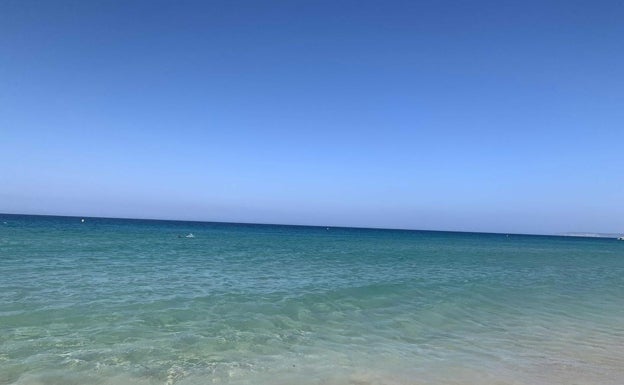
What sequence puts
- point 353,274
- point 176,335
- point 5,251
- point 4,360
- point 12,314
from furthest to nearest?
point 5,251
point 353,274
point 12,314
point 176,335
point 4,360

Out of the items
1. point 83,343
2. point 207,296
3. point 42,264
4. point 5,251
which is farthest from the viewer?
point 5,251

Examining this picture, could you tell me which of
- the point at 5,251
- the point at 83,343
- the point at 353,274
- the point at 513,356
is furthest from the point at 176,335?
the point at 5,251

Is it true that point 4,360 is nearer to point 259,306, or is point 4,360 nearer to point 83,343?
point 83,343

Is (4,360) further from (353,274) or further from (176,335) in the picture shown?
(353,274)

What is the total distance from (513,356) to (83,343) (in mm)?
8779

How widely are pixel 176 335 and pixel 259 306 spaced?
3.87 meters

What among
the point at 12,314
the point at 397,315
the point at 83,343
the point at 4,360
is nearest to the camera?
the point at 4,360

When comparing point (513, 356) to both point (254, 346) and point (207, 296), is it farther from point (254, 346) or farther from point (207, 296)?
point (207, 296)

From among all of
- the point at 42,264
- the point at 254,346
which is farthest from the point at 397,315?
the point at 42,264

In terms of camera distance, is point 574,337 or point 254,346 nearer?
point 254,346

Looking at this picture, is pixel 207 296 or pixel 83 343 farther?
pixel 207 296

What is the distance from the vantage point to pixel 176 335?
9.70 metres

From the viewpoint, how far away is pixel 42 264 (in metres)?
20.5

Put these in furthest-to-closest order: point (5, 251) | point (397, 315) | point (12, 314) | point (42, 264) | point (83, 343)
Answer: point (5, 251)
point (42, 264)
point (397, 315)
point (12, 314)
point (83, 343)
